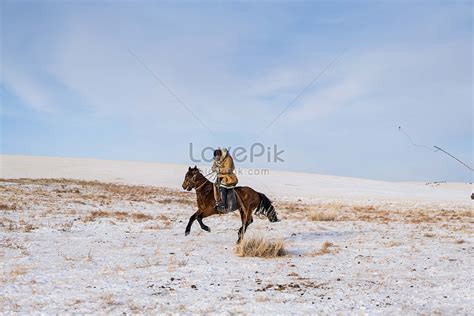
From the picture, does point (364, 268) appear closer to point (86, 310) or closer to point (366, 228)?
point (86, 310)

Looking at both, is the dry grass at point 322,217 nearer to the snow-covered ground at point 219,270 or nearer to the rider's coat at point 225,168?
the snow-covered ground at point 219,270

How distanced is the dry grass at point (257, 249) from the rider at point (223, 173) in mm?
2171

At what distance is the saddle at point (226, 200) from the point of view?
39.8ft

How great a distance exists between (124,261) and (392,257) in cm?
616

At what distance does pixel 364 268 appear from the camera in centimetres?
885

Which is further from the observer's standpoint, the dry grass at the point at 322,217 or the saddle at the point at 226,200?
the dry grass at the point at 322,217

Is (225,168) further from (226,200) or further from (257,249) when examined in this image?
(257,249)

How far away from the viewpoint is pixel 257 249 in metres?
9.91

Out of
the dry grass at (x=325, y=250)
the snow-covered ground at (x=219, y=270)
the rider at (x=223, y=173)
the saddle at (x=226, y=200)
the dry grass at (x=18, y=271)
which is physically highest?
the rider at (x=223, y=173)

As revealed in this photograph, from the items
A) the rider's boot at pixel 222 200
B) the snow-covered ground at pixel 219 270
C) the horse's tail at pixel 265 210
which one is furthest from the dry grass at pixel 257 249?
the horse's tail at pixel 265 210

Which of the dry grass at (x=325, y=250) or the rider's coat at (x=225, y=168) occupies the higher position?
the rider's coat at (x=225, y=168)

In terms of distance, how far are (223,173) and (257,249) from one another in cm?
304

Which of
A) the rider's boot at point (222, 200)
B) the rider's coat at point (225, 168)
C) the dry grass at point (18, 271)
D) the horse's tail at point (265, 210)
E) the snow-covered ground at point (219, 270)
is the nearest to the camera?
the snow-covered ground at point (219, 270)

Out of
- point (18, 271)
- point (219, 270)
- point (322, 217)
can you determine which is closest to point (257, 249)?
point (219, 270)
